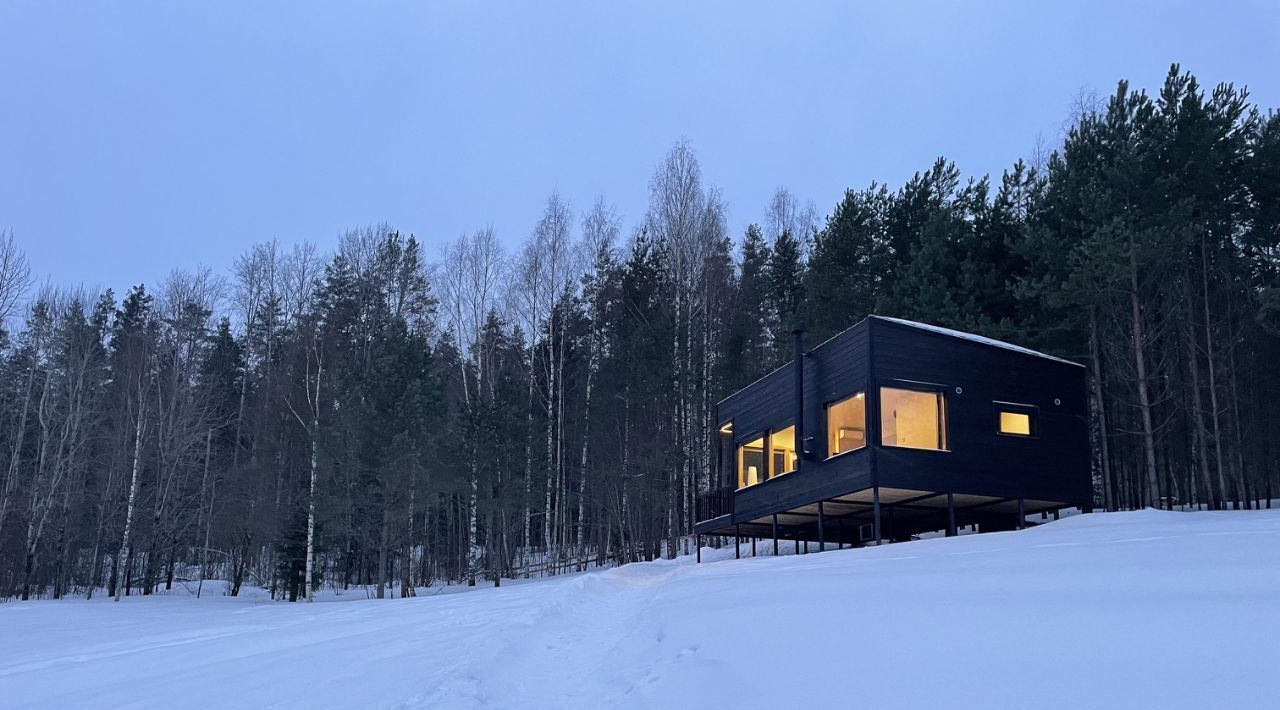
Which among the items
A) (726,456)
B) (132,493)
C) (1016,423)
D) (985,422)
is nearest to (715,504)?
(726,456)

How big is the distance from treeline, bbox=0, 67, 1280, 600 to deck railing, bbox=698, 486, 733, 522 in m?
3.64

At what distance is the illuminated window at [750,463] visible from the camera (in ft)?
68.1

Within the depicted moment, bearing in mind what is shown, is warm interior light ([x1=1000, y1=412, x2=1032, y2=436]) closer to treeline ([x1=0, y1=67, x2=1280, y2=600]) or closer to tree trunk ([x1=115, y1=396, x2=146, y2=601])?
treeline ([x1=0, y1=67, x2=1280, y2=600])

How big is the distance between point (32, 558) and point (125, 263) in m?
189

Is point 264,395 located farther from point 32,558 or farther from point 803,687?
point 803,687

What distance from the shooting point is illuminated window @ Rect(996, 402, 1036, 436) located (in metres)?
16.8

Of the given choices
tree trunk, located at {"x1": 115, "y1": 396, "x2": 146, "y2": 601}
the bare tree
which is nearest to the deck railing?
tree trunk, located at {"x1": 115, "y1": 396, "x2": 146, "y2": 601}

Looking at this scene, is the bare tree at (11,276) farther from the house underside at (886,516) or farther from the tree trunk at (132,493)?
the house underside at (886,516)

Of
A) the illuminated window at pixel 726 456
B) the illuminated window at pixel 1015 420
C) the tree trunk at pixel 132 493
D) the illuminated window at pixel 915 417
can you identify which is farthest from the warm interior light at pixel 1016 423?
the tree trunk at pixel 132 493

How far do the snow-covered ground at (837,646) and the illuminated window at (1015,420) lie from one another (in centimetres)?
684

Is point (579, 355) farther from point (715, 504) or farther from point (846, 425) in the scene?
point (846, 425)

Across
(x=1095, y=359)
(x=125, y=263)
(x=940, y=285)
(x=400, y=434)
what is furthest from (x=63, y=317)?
(x=125, y=263)

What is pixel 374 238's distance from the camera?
33.6 metres

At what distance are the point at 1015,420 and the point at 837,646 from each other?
43.9 ft
